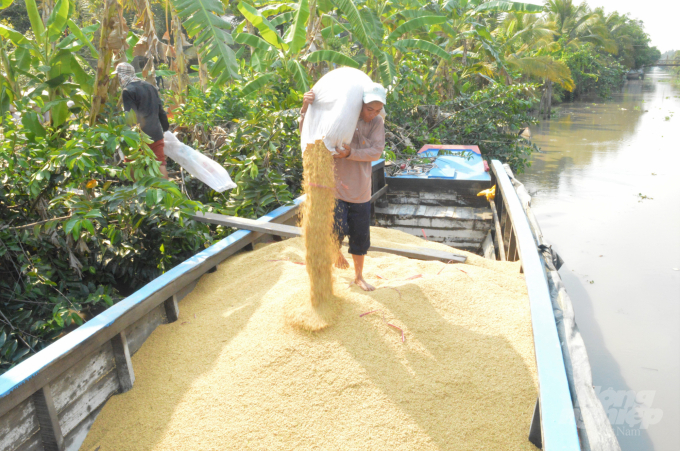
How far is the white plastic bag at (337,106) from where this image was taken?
8.03 feet

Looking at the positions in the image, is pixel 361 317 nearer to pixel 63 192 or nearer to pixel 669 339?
pixel 63 192

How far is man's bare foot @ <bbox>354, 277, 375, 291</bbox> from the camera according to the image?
278 cm

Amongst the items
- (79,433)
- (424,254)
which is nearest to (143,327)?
(79,433)

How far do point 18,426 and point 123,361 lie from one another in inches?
21.2

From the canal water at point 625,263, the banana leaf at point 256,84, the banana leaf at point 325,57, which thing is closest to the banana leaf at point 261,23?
the banana leaf at point 256,84

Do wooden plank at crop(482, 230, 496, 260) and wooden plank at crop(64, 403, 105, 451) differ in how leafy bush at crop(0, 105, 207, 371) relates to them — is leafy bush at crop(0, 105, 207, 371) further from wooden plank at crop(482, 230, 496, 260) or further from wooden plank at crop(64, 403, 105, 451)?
wooden plank at crop(482, 230, 496, 260)

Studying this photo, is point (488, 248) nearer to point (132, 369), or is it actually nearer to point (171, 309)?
point (171, 309)

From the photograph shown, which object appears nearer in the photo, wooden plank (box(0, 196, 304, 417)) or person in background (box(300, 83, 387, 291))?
wooden plank (box(0, 196, 304, 417))

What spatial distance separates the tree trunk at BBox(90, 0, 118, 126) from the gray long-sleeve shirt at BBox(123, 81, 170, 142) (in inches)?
13.1

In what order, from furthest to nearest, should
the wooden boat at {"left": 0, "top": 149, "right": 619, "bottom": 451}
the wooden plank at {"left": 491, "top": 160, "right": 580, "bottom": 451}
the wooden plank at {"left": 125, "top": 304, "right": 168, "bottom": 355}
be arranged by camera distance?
the wooden plank at {"left": 125, "top": 304, "right": 168, "bottom": 355}
the wooden boat at {"left": 0, "top": 149, "right": 619, "bottom": 451}
the wooden plank at {"left": 491, "top": 160, "right": 580, "bottom": 451}

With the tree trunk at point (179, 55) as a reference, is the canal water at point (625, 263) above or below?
below

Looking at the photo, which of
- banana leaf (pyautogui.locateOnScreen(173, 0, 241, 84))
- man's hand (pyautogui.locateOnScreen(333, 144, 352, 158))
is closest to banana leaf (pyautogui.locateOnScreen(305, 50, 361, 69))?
banana leaf (pyautogui.locateOnScreen(173, 0, 241, 84))

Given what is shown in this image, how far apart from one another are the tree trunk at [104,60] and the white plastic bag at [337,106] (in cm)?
187

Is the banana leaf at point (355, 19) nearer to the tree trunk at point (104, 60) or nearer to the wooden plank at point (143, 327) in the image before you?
the tree trunk at point (104, 60)
